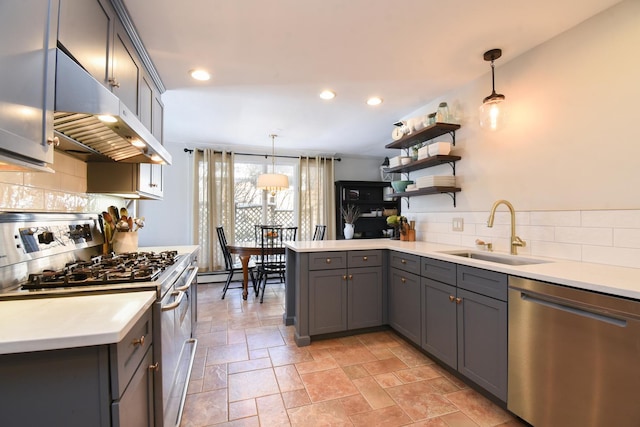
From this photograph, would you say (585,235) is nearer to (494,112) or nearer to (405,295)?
(494,112)

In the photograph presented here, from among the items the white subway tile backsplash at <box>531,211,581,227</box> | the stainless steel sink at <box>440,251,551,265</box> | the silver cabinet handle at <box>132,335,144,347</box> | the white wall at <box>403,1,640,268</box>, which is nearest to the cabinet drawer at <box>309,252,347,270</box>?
the stainless steel sink at <box>440,251,551,265</box>

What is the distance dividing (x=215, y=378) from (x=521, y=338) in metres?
1.92

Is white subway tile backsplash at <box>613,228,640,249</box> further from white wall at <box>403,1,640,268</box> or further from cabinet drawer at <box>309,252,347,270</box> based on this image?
cabinet drawer at <box>309,252,347,270</box>

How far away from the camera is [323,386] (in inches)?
77.6

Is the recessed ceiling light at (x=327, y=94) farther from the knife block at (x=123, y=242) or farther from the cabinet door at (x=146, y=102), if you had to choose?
the knife block at (x=123, y=242)

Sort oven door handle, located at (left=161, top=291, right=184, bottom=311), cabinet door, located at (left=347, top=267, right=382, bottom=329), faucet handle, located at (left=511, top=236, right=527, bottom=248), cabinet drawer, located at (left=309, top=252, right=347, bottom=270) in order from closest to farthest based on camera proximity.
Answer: oven door handle, located at (left=161, top=291, right=184, bottom=311)
faucet handle, located at (left=511, top=236, right=527, bottom=248)
cabinet drawer, located at (left=309, top=252, right=347, bottom=270)
cabinet door, located at (left=347, top=267, right=382, bottom=329)

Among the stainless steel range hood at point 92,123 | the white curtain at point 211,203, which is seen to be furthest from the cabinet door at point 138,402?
the white curtain at point 211,203

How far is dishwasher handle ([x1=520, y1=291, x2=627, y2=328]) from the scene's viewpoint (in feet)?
3.92

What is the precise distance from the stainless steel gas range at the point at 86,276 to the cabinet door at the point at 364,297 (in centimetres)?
140

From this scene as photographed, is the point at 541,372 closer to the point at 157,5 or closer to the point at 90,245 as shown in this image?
the point at 90,245

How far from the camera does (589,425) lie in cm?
128

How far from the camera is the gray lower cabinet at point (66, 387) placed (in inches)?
30.3

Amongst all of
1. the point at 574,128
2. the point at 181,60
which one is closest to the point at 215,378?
the point at 181,60

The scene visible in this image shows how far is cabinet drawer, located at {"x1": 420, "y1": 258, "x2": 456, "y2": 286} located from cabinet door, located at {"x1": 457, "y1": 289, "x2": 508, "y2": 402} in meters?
0.13
